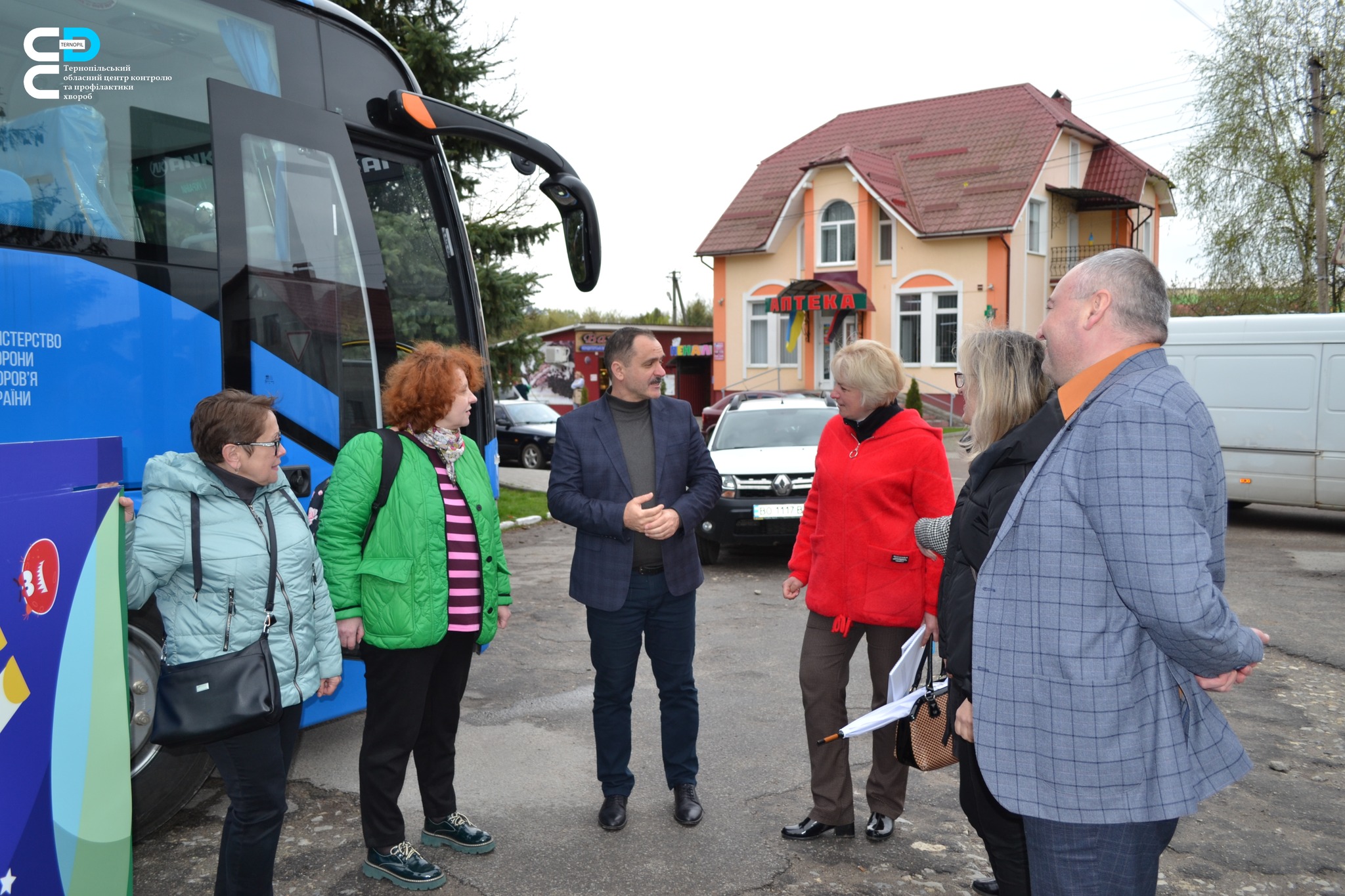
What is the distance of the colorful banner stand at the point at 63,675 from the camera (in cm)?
246

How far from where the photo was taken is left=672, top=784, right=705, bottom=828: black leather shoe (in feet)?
13.4

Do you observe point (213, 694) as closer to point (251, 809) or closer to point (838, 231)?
point (251, 809)

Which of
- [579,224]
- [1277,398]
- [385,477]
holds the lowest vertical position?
[1277,398]

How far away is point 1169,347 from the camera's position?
41.5ft

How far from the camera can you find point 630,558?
4066 mm

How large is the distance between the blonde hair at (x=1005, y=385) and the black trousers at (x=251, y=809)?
2219 mm

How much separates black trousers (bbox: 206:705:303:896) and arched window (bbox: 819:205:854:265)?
32000 millimetres

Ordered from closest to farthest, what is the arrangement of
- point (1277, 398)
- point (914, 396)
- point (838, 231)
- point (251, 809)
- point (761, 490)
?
1. point (251, 809)
2. point (761, 490)
3. point (1277, 398)
4. point (914, 396)
5. point (838, 231)

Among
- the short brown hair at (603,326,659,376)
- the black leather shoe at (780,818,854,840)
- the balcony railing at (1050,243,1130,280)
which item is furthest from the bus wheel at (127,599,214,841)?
the balcony railing at (1050,243,1130,280)

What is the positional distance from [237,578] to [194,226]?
1.66m

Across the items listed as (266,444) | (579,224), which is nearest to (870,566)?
(266,444)

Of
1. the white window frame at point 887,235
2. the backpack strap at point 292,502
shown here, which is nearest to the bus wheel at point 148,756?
the backpack strap at point 292,502

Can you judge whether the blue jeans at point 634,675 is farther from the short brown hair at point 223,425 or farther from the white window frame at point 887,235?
the white window frame at point 887,235

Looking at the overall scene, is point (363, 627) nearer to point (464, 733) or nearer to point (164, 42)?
point (464, 733)
